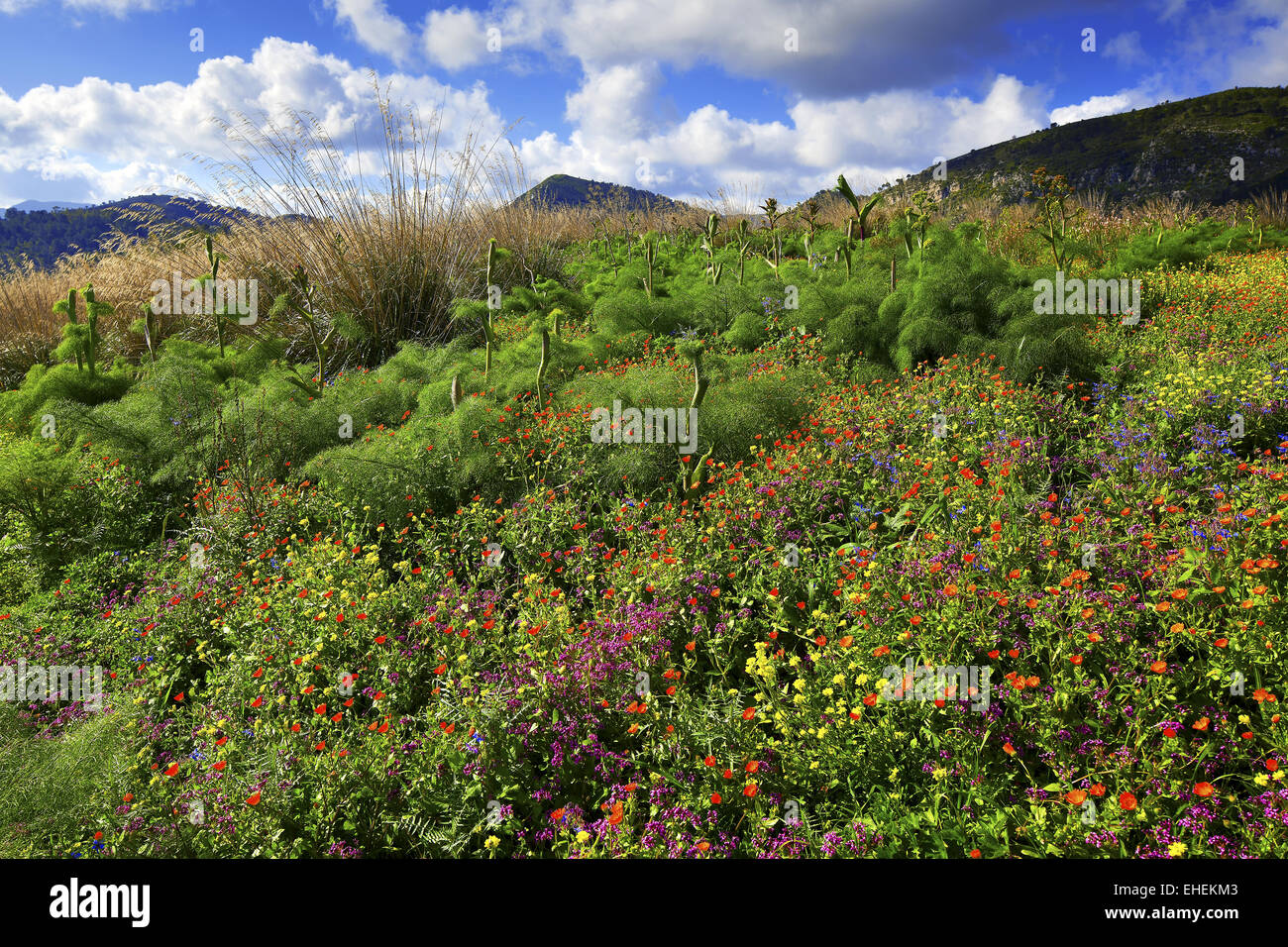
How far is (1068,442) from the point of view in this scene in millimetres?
3428

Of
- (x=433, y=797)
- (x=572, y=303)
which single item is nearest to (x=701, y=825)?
(x=433, y=797)

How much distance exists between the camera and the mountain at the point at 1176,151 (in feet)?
88.1

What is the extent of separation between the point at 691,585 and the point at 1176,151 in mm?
37705

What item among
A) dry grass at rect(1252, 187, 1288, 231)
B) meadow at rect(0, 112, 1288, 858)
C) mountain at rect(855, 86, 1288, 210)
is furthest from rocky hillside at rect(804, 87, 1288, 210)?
meadow at rect(0, 112, 1288, 858)

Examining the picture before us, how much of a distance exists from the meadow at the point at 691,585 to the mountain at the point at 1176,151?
25.5 metres

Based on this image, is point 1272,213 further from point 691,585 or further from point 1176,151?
point 1176,151

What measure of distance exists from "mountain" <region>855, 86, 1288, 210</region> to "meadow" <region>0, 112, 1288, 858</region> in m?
25.5

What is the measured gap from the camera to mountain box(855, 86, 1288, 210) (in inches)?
1057

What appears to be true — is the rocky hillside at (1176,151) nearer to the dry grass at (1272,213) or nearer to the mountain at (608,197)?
the dry grass at (1272,213)

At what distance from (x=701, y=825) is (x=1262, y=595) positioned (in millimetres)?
1642

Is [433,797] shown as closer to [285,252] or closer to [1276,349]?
[1276,349]

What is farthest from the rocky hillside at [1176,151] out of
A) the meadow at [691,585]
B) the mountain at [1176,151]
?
the meadow at [691,585]

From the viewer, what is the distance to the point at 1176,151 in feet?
96.0

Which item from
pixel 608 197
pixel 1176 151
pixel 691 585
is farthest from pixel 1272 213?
pixel 1176 151
